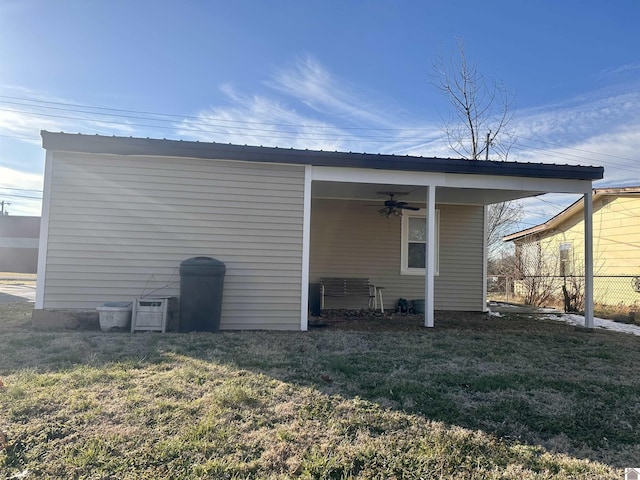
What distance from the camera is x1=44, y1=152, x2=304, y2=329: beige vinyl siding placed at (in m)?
6.39

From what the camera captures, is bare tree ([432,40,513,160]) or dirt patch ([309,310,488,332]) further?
bare tree ([432,40,513,160])

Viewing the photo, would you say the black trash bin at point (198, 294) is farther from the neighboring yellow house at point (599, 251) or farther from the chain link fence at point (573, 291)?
the neighboring yellow house at point (599, 251)

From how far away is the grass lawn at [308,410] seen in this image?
8.02 ft

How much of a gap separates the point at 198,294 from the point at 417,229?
5818 mm

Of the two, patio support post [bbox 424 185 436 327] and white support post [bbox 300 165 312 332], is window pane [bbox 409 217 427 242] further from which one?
white support post [bbox 300 165 312 332]

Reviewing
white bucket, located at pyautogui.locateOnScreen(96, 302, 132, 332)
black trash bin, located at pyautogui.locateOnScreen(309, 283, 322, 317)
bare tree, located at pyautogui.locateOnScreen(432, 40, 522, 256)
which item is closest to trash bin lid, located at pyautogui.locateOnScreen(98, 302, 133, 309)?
white bucket, located at pyautogui.locateOnScreen(96, 302, 132, 332)

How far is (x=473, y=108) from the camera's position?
59.7ft

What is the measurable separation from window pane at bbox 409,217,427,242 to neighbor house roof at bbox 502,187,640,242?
587cm

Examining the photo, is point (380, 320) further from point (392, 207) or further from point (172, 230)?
point (172, 230)

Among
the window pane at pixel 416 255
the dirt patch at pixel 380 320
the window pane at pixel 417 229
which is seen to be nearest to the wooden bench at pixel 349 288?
the dirt patch at pixel 380 320

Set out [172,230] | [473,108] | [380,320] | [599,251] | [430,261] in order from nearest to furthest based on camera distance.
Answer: [172,230] < [430,261] < [380,320] < [599,251] < [473,108]

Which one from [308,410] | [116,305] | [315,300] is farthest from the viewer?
[315,300]

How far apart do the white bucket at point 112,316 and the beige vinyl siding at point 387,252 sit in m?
4.43

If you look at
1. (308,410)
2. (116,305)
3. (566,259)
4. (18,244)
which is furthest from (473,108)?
(18,244)
